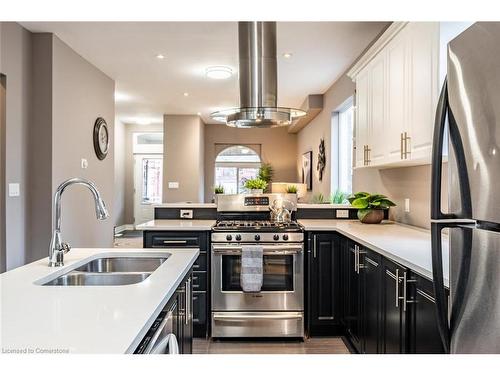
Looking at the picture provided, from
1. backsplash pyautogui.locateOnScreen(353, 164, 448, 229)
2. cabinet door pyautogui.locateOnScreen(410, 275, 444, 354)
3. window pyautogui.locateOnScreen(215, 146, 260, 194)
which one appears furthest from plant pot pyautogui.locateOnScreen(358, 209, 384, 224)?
window pyautogui.locateOnScreen(215, 146, 260, 194)

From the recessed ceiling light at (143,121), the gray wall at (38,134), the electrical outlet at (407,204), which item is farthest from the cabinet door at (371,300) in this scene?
the recessed ceiling light at (143,121)

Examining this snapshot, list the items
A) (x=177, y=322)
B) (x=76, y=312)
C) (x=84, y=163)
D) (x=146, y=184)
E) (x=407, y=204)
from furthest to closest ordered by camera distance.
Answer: (x=146, y=184) → (x=84, y=163) → (x=407, y=204) → (x=177, y=322) → (x=76, y=312)

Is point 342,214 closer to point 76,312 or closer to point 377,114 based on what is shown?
point 377,114

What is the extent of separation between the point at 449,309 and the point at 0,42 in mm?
3777

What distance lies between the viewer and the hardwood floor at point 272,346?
9.86 ft

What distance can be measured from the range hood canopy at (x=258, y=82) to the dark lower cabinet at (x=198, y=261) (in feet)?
3.41

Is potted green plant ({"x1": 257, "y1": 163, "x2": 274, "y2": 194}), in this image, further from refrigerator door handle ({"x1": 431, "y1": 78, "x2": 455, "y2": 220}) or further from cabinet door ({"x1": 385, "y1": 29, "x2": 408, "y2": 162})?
refrigerator door handle ({"x1": 431, "y1": 78, "x2": 455, "y2": 220})

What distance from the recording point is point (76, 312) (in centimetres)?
108

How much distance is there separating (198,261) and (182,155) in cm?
526

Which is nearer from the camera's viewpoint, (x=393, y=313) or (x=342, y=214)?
(x=393, y=313)

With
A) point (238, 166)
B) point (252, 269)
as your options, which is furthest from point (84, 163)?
point (238, 166)

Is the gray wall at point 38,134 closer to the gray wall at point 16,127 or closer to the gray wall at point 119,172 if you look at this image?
the gray wall at point 16,127

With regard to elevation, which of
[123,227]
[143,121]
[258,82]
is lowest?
[123,227]

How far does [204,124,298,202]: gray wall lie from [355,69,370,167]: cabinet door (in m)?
5.79
